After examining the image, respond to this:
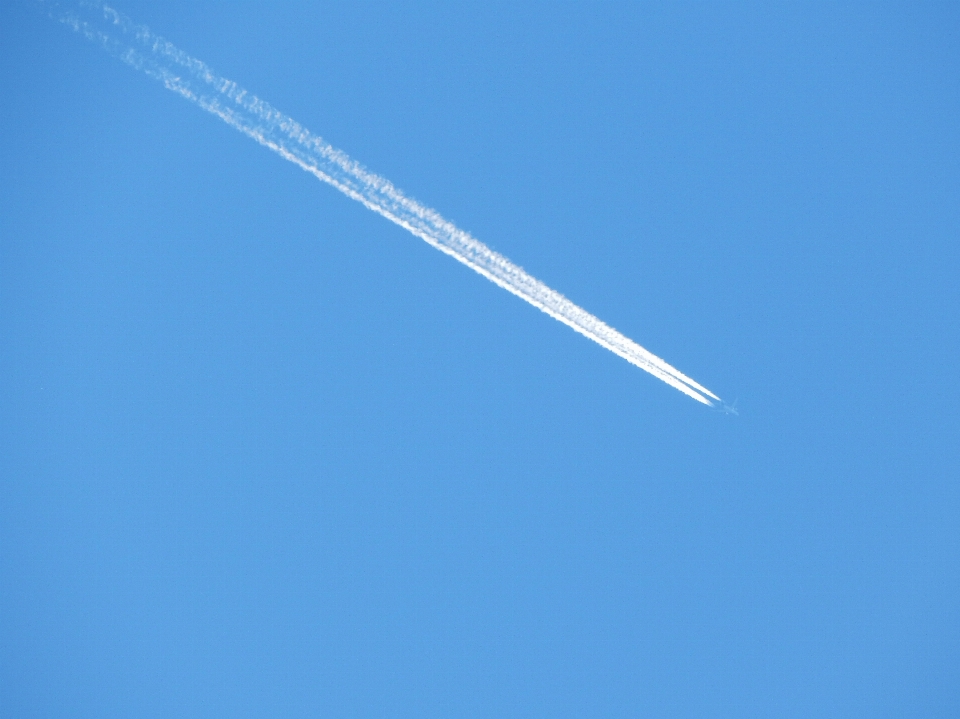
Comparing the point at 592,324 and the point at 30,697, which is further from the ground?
the point at 592,324

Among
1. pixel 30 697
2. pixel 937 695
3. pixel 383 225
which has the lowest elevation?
pixel 30 697

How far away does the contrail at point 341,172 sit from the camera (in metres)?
18.3

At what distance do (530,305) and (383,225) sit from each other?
1244 mm

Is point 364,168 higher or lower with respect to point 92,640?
higher

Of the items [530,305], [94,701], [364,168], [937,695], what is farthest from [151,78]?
[937,695]

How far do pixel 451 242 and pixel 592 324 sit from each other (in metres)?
1.21

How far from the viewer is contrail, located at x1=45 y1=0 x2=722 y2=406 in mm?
18344

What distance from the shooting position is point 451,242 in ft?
60.2

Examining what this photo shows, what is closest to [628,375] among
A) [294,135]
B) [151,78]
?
[294,135]

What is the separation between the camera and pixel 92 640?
18.3m

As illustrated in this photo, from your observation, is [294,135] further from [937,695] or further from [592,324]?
[937,695]

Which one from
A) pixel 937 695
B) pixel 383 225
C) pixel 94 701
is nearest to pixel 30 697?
pixel 94 701

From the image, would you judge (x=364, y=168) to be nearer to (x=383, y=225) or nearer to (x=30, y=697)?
(x=383, y=225)

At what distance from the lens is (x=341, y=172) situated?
18.4 meters
